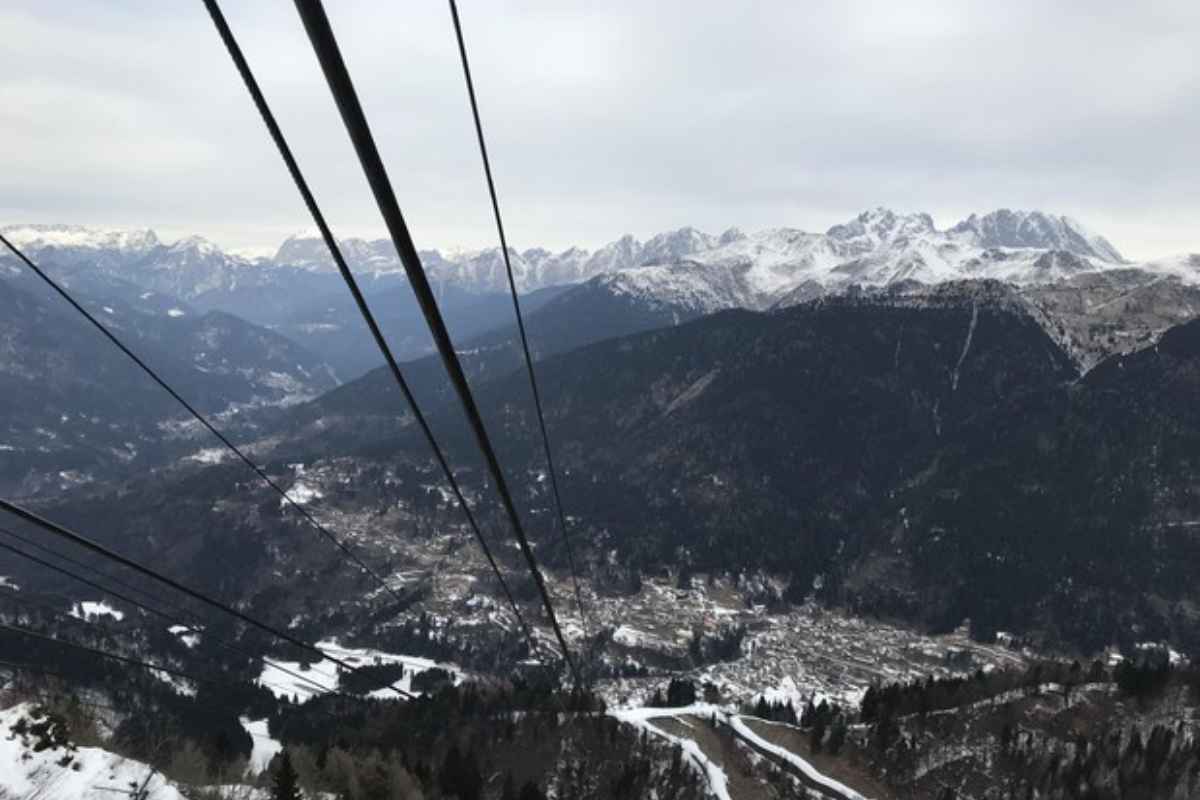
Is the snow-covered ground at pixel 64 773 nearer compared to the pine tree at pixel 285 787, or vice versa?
the pine tree at pixel 285 787

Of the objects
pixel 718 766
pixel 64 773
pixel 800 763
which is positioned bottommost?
pixel 800 763

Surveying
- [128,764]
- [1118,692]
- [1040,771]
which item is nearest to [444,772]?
[128,764]

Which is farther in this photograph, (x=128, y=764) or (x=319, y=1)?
(x=128, y=764)

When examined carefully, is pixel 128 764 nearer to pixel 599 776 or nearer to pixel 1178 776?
pixel 599 776

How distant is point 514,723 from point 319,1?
197916mm

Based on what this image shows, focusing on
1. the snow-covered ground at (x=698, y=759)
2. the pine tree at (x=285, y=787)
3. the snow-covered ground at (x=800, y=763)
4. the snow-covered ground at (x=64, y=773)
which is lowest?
the snow-covered ground at (x=800, y=763)

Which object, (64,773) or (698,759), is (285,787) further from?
(698,759)

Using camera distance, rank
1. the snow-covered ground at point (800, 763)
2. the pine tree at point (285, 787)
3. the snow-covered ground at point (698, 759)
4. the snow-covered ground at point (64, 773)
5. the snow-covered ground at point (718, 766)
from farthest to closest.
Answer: the snow-covered ground at point (800, 763) → the snow-covered ground at point (718, 766) → the snow-covered ground at point (698, 759) → the snow-covered ground at point (64, 773) → the pine tree at point (285, 787)

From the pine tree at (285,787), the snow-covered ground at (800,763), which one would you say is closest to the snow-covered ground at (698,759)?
the snow-covered ground at (800,763)

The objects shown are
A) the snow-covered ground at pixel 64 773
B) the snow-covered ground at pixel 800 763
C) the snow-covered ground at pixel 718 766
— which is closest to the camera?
the snow-covered ground at pixel 64 773

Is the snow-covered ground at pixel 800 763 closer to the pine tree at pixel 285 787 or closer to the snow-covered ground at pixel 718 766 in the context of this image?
the snow-covered ground at pixel 718 766

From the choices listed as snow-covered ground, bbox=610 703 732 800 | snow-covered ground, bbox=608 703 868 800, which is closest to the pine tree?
snow-covered ground, bbox=610 703 732 800

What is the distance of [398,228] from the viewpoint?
5.88 metres

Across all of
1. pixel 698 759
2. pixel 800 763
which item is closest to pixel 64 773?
pixel 698 759
